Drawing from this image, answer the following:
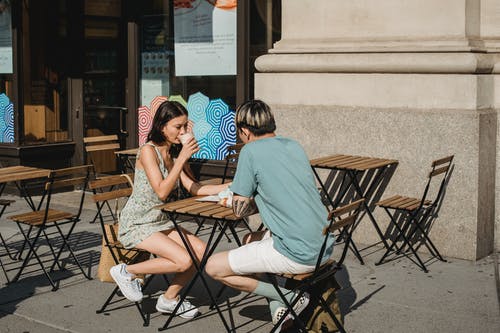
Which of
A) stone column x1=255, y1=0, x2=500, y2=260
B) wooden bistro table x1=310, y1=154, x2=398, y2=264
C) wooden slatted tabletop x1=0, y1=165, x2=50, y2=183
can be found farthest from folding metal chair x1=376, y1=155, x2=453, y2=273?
wooden slatted tabletop x1=0, y1=165, x2=50, y2=183

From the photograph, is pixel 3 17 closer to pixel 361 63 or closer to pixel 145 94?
pixel 145 94

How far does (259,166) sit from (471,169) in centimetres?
305

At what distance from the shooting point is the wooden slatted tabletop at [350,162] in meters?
7.06

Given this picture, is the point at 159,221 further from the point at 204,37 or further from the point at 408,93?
the point at 204,37

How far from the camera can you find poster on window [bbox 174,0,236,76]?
949 centimetres

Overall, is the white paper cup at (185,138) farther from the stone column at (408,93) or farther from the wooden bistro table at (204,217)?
the stone column at (408,93)

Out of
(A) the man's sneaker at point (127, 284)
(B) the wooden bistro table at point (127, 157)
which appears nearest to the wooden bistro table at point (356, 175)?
(A) the man's sneaker at point (127, 284)

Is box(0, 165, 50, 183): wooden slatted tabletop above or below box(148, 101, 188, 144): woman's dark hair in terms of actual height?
below

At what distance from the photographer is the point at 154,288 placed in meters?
6.37

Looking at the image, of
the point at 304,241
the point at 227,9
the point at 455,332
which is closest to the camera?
the point at 304,241

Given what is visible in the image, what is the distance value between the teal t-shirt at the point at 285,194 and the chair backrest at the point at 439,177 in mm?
2190

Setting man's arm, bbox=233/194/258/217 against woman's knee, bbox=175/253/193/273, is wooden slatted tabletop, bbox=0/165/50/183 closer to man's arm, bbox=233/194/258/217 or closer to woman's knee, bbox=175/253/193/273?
woman's knee, bbox=175/253/193/273

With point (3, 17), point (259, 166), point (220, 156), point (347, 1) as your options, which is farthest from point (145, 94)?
point (259, 166)

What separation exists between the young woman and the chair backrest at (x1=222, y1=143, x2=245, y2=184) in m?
2.78
